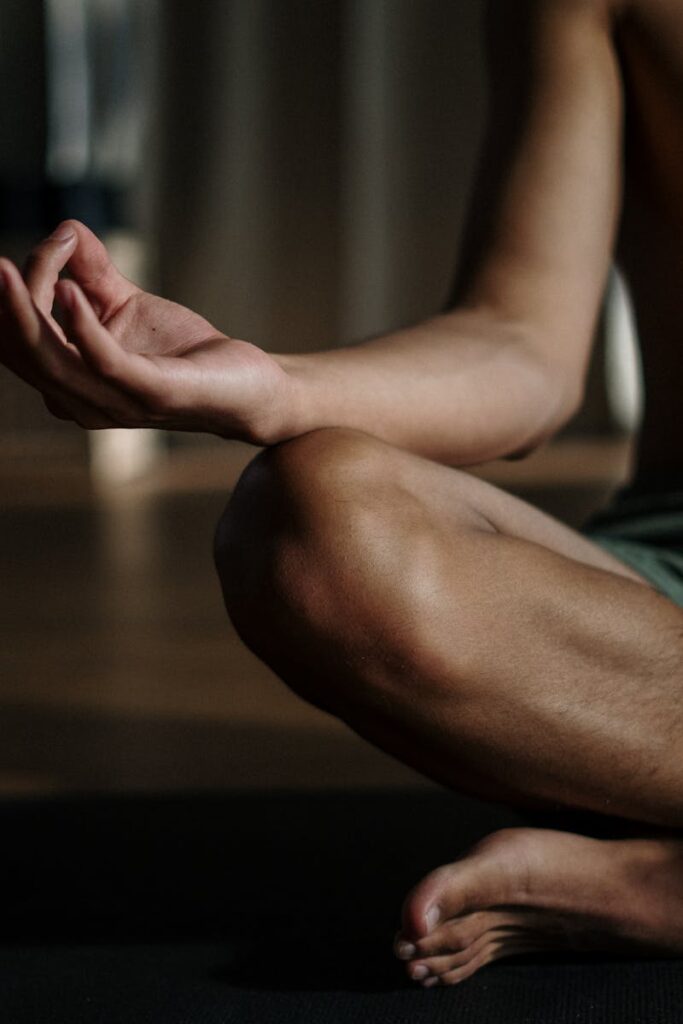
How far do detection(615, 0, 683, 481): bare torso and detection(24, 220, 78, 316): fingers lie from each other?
1.80 ft

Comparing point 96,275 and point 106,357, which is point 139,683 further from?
point 106,357

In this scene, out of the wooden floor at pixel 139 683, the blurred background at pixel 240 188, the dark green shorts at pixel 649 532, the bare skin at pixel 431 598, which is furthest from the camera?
the blurred background at pixel 240 188

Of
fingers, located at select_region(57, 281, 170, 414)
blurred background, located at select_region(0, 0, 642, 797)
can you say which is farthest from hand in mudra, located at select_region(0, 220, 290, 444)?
blurred background, located at select_region(0, 0, 642, 797)

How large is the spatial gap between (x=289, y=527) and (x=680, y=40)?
567 mm

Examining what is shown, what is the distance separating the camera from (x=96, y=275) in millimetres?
878

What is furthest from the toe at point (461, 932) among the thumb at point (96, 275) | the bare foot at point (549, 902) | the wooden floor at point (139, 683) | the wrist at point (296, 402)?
Result: the wooden floor at point (139, 683)

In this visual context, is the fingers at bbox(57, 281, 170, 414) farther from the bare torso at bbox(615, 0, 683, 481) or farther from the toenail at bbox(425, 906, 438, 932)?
the bare torso at bbox(615, 0, 683, 481)

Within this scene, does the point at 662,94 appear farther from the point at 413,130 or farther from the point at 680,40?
the point at 413,130

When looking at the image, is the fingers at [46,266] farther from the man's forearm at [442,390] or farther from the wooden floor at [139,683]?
the wooden floor at [139,683]

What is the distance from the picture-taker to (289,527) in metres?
0.87

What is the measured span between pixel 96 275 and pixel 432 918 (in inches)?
16.1

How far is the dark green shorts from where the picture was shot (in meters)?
1.09

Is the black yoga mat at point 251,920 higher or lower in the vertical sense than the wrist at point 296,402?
lower

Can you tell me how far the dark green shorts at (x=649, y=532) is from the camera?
3.59 feet
